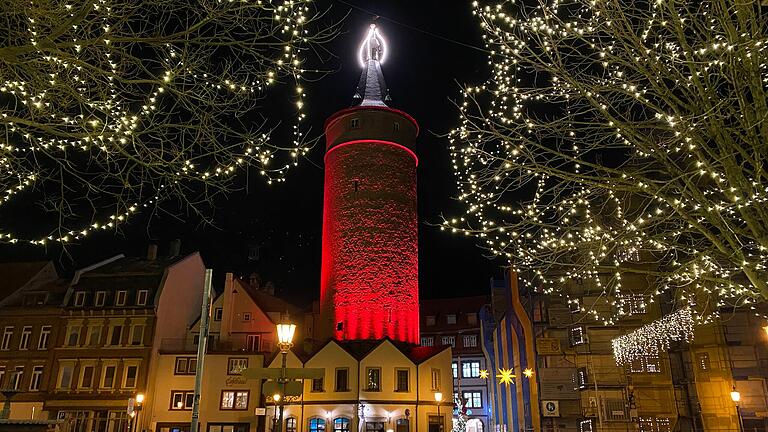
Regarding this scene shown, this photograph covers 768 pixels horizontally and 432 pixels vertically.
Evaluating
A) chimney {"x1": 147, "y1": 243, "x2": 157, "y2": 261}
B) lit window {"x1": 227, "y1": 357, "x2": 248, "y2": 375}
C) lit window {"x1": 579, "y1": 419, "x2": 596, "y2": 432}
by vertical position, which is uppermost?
chimney {"x1": 147, "y1": 243, "x2": 157, "y2": 261}

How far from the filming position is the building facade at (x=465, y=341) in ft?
161

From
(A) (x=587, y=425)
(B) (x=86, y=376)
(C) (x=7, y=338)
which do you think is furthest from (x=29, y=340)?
(A) (x=587, y=425)

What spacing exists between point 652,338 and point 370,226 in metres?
17.0

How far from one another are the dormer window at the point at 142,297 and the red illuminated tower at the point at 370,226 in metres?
10.9

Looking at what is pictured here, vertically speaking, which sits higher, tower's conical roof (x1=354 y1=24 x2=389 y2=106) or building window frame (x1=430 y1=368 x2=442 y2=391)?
tower's conical roof (x1=354 y1=24 x2=389 y2=106)


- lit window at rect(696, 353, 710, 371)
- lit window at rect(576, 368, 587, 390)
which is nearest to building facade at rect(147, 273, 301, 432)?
lit window at rect(576, 368, 587, 390)

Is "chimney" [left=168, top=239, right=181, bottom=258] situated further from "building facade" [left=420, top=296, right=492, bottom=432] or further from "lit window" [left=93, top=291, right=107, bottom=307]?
"building facade" [left=420, top=296, right=492, bottom=432]

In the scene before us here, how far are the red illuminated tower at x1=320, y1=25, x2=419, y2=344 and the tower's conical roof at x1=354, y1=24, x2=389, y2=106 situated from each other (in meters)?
0.21

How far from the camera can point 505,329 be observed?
4072 cm

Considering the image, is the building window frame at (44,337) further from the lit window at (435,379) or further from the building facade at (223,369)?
the lit window at (435,379)

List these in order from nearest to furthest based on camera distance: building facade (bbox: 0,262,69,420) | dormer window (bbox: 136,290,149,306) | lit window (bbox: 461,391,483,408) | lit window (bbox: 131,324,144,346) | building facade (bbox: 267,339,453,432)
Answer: building facade (bbox: 267,339,453,432), building facade (bbox: 0,262,69,420), lit window (bbox: 131,324,144,346), dormer window (bbox: 136,290,149,306), lit window (bbox: 461,391,483,408)

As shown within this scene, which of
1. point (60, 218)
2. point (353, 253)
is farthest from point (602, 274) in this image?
point (60, 218)

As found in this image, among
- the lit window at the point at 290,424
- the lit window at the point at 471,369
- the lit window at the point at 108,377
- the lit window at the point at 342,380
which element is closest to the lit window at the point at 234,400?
the lit window at the point at 290,424

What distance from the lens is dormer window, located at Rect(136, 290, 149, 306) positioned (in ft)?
119
